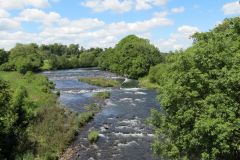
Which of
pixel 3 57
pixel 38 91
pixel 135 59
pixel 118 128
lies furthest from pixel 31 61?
pixel 118 128

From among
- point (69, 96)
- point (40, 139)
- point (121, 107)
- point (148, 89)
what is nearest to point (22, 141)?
point (40, 139)

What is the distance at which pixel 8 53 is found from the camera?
188500 mm

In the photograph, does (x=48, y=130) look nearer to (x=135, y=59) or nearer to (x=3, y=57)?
(x=135, y=59)

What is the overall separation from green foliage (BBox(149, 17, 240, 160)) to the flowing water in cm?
1110

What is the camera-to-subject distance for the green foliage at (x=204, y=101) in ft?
88.0

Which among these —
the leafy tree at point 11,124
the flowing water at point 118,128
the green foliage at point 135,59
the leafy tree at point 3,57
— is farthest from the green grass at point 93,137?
the leafy tree at point 3,57

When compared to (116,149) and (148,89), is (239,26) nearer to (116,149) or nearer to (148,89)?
(116,149)

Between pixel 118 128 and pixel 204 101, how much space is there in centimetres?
2633

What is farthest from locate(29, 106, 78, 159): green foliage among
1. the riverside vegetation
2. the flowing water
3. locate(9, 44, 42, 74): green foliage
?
locate(9, 44, 42, 74): green foliage

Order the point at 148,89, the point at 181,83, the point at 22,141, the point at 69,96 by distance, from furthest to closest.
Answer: the point at 148,89 → the point at 69,96 → the point at 22,141 → the point at 181,83

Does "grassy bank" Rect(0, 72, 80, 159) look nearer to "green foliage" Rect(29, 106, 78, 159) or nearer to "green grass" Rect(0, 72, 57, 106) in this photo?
"green foliage" Rect(29, 106, 78, 159)

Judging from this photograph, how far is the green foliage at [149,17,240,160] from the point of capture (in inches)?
1056

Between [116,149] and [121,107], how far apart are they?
23699 millimetres

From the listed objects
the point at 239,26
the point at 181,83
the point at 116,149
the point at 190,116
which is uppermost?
the point at 239,26
